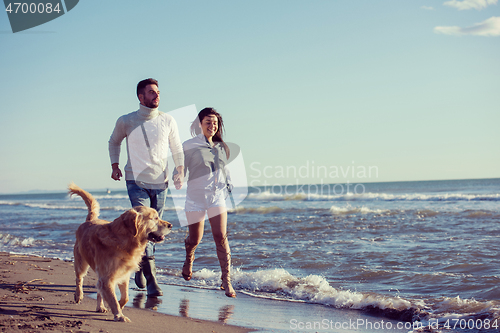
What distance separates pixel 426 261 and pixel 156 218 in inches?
208

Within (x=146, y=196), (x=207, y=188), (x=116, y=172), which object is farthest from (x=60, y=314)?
(x=207, y=188)

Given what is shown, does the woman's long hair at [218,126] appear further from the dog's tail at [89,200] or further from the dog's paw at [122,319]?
the dog's paw at [122,319]

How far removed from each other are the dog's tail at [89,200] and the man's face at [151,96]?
123cm

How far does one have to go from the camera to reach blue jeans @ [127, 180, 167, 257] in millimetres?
4434

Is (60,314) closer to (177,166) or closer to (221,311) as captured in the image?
(221,311)

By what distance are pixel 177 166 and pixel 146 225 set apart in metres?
1.08

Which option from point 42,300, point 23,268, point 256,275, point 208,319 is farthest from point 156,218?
point 23,268

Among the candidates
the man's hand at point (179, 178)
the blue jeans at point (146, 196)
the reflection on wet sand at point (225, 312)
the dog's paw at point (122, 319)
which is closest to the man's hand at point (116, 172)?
the blue jeans at point (146, 196)

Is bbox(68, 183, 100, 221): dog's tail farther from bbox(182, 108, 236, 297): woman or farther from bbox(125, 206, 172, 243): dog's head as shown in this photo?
bbox(182, 108, 236, 297): woman

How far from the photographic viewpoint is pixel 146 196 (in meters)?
4.53

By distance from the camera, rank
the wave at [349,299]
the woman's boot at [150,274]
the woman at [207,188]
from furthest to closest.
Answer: the woman's boot at [150,274] → the woman at [207,188] → the wave at [349,299]

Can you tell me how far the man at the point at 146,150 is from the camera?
4.47 meters

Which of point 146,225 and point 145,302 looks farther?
point 145,302

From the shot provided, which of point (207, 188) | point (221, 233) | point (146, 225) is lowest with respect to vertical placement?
point (221, 233)
